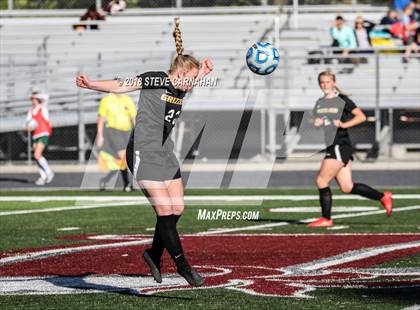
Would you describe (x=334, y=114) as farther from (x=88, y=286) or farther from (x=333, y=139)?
(x=88, y=286)

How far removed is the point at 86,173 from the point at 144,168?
15.3 metres

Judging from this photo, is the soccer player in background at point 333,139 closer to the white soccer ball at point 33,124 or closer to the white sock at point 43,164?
the white sock at point 43,164

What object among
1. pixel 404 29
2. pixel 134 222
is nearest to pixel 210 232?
pixel 134 222

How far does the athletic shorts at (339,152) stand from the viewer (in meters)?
13.9

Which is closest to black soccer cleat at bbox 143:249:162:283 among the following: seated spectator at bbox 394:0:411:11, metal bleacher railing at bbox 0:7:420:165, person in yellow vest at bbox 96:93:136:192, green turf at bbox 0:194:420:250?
green turf at bbox 0:194:420:250

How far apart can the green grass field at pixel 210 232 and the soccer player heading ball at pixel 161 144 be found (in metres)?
0.38

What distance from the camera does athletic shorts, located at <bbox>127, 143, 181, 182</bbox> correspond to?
8523 mm

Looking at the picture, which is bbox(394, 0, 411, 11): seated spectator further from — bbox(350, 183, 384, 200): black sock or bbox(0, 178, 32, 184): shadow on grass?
bbox(350, 183, 384, 200): black sock

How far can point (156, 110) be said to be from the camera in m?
8.64

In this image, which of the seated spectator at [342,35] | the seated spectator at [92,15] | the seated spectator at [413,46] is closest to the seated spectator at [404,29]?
the seated spectator at [413,46]

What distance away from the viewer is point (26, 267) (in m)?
10.1

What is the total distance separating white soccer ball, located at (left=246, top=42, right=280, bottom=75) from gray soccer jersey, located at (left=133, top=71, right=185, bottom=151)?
2294 mm

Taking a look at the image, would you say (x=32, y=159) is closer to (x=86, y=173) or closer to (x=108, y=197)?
(x=86, y=173)

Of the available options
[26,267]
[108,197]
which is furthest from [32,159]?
[26,267]
